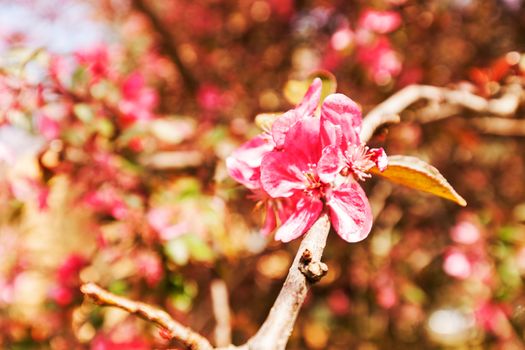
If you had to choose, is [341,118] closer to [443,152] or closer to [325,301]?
[325,301]

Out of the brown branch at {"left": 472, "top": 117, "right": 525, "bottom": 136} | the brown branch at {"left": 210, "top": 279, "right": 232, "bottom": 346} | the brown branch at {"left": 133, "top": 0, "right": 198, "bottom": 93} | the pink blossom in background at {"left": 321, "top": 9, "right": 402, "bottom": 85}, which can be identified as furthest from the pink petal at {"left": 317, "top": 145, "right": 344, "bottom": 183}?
the brown branch at {"left": 133, "top": 0, "right": 198, "bottom": 93}

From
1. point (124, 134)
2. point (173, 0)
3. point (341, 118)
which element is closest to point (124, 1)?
point (173, 0)

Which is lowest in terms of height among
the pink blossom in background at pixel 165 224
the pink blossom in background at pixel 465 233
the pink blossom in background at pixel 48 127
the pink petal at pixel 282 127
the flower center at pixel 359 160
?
the pink blossom in background at pixel 465 233

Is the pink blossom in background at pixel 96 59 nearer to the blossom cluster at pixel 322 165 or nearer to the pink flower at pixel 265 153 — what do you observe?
the pink flower at pixel 265 153

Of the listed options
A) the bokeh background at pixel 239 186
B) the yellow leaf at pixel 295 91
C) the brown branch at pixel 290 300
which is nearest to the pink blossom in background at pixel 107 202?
the bokeh background at pixel 239 186

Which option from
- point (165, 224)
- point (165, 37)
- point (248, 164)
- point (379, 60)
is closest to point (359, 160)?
point (248, 164)

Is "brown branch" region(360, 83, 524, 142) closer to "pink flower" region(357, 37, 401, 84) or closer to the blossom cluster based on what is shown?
the blossom cluster
